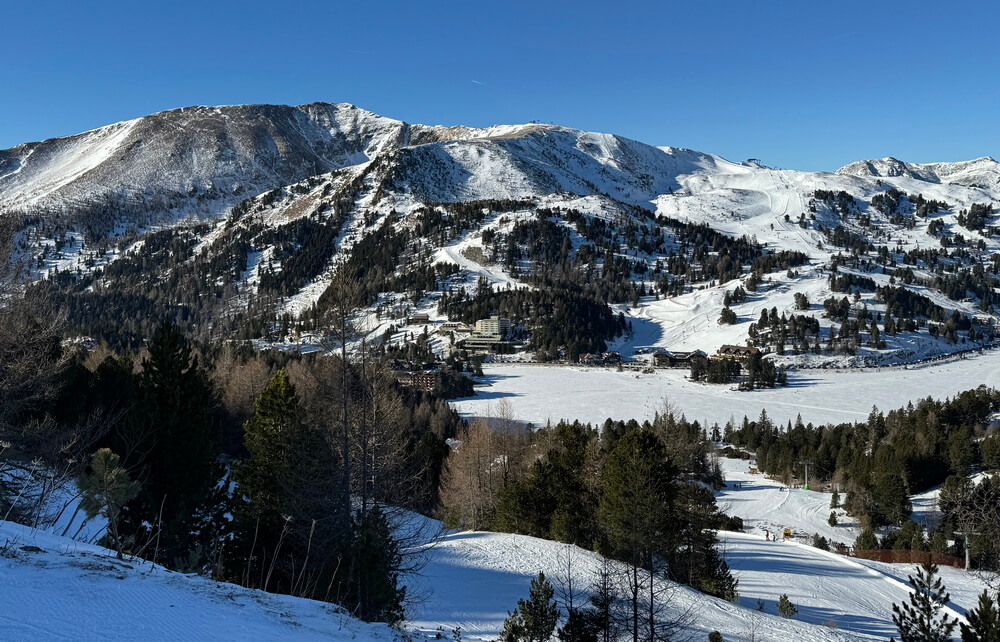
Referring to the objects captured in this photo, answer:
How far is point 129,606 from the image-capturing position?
5.44m

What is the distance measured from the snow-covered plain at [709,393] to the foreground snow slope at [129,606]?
67.9m

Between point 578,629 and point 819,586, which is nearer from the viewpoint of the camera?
point 578,629

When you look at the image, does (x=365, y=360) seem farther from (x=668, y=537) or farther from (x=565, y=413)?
(x=565, y=413)

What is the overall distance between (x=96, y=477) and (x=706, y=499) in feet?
81.4

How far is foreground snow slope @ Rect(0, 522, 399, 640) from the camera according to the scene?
480 cm

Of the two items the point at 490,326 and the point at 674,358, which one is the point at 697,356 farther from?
the point at 490,326

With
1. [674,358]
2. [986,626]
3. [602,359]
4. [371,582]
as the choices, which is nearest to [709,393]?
[674,358]

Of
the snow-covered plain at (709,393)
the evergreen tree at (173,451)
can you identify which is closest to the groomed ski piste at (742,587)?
the evergreen tree at (173,451)

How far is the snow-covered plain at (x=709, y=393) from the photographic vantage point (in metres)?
79.2

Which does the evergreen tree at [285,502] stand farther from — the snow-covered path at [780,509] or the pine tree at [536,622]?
the snow-covered path at [780,509]

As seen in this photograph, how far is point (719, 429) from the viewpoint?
7519 cm

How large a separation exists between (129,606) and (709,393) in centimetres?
9706

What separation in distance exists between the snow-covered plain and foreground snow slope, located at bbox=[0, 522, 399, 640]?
6790 cm

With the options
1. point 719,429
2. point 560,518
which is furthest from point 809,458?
point 560,518
